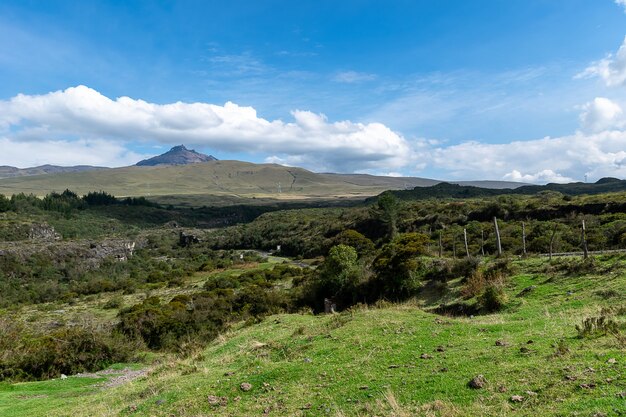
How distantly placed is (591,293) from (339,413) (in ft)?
43.4

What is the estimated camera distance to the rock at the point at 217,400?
10.0 m

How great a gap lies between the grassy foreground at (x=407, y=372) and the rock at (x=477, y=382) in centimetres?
8

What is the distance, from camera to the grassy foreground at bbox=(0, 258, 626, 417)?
765cm

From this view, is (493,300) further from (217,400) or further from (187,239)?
(187,239)

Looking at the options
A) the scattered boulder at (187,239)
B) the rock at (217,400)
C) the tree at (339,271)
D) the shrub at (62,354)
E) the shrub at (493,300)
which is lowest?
the scattered boulder at (187,239)

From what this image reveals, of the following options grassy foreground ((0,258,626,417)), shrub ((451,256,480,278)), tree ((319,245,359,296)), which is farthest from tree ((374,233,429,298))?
grassy foreground ((0,258,626,417))

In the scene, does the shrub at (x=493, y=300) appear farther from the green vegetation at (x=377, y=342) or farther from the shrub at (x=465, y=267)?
the shrub at (x=465, y=267)

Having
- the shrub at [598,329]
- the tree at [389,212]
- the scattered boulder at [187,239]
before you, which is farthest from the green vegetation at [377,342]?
the scattered boulder at [187,239]

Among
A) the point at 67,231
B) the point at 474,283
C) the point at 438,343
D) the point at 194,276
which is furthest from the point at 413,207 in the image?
the point at 67,231

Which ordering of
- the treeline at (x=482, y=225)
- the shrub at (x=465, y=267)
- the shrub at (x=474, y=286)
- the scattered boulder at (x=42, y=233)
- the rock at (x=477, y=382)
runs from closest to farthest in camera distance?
the rock at (x=477, y=382) < the shrub at (x=474, y=286) < the shrub at (x=465, y=267) < the treeline at (x=482, y=225) < the scattered boulder at (x=42, y=233)

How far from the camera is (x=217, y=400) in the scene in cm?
1022

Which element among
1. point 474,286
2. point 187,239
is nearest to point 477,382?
point 474,286

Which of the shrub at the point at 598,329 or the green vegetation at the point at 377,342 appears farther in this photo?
the shrub at the point at 598,329

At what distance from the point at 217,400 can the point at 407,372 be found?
186 inches
